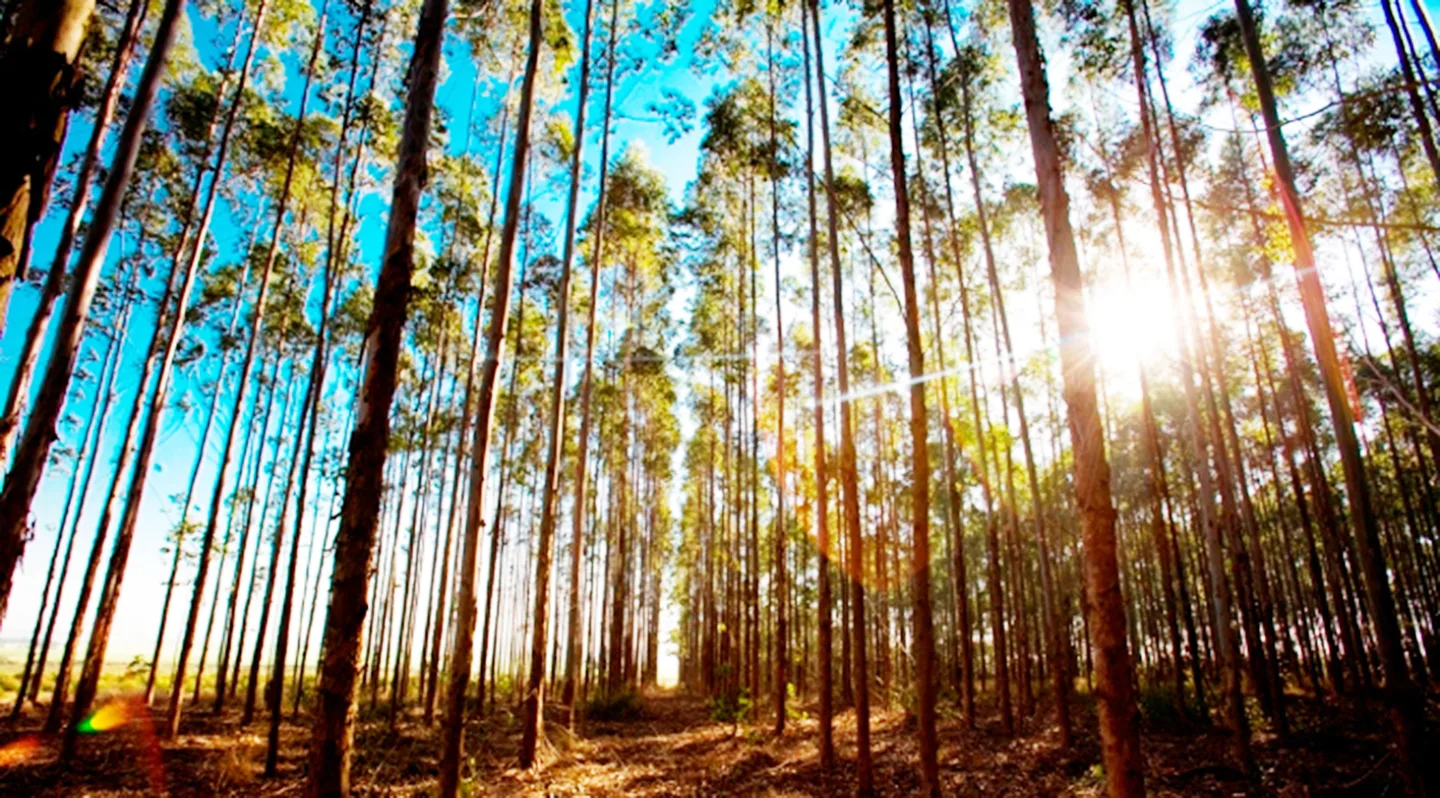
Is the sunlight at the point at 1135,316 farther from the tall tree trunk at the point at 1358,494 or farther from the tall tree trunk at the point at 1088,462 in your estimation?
the tall tree trunk at the point at 1088,462

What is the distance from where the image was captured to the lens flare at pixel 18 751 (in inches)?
326

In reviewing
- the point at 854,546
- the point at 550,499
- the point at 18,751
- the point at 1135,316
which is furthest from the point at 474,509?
the point at 1135,316

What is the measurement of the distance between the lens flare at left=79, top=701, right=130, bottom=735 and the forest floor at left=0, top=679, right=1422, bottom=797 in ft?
0.54

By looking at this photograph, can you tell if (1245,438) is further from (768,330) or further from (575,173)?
(575,173)

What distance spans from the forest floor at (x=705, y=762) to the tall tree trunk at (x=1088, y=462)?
4.26m

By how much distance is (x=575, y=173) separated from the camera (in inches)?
348

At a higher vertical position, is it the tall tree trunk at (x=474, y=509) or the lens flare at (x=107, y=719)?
the tall tree trunk at (x=474, y=509)

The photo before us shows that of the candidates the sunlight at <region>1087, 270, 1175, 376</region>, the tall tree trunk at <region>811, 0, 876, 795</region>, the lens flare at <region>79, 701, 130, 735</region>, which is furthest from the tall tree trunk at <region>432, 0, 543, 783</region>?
the lens flare at <region>79, 701, 130, 735</region>

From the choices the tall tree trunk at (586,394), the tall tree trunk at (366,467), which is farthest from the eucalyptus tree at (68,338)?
the tall tree trunk at (586,394)

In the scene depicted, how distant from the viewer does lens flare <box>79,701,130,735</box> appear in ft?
35.1

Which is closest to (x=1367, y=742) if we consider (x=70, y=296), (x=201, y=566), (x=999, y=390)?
(x=999, y=390)

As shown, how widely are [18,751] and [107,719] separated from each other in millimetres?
3591

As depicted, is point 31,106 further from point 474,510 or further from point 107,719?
point 107,719

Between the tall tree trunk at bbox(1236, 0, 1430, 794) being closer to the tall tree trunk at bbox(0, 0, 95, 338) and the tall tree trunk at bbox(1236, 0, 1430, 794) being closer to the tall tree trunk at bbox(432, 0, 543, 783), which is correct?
the tall tree trunk at bbox(0, 0, 95, 338)
